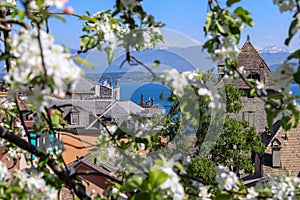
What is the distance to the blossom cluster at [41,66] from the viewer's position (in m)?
0.65

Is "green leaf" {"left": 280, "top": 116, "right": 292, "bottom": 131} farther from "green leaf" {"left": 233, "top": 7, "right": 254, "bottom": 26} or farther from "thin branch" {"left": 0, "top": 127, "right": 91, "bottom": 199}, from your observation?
"thin branch" {"left": 0, "top": 127, "right": 91, "bottom": 199}

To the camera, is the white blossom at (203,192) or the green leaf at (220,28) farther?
the white blossom at (203,192)

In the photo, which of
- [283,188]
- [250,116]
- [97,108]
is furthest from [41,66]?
[250,116]

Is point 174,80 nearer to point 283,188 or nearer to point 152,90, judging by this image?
point 283,188

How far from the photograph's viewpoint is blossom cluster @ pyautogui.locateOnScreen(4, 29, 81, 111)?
0.65 meters

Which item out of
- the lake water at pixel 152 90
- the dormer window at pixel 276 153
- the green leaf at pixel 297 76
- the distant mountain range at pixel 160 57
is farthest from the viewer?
the dormer window at pixel 276 153

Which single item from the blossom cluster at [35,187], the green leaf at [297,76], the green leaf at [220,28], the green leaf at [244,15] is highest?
the green leaf at [244,15]

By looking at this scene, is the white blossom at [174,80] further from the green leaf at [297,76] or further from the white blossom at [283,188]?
the white blossom at [283,188]

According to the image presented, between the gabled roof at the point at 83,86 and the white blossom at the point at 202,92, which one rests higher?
the gabled roof at the point at 83,86

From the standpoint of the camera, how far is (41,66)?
2.15ft

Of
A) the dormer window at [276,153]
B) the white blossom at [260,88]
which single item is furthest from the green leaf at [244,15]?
the dormer window at [276,153]

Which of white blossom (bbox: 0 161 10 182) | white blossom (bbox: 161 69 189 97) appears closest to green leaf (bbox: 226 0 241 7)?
white blossom (bbox: 161 69 189 97)

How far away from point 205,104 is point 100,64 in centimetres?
50

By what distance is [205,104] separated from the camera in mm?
988
